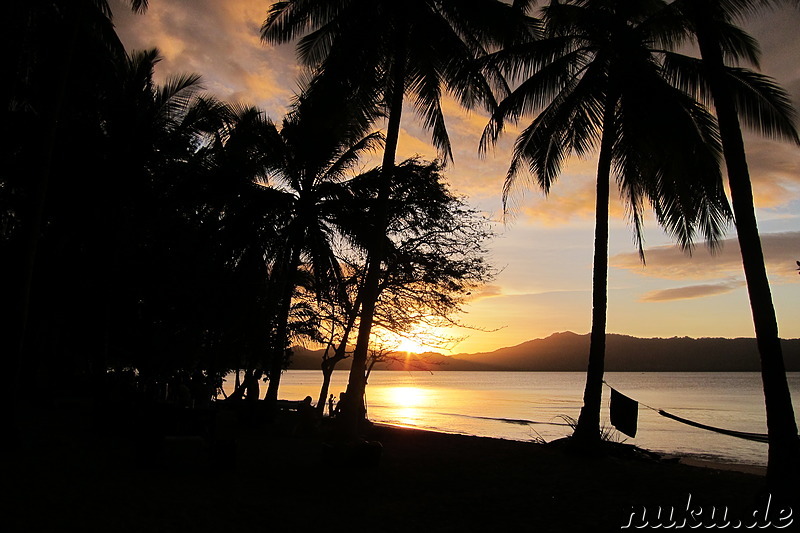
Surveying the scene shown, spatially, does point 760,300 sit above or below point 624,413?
above

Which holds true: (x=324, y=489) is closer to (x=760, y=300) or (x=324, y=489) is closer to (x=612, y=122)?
(x=760, y=300)

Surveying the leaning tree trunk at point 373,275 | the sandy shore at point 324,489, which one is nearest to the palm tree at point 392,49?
the leaning tree trunk at point 373,275

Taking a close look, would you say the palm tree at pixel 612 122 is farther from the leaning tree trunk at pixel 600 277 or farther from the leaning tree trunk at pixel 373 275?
the leaning tree trunk at pixel 373 275

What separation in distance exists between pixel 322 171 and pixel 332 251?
2.76 metres

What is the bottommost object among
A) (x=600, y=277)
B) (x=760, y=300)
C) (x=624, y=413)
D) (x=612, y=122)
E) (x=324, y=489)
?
(x=324, y=489)

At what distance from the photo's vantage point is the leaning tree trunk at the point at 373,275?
36.9ft

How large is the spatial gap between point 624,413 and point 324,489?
7236 mm

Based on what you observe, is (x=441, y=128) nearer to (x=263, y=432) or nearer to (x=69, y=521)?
(x=263, y=432)

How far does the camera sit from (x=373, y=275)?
39.2 feet

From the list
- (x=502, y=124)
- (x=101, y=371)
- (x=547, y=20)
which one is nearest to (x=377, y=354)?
(x=101, y=371)

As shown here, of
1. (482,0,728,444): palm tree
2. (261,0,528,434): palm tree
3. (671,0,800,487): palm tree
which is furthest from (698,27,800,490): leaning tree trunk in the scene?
(261,0,528,434): palm tree

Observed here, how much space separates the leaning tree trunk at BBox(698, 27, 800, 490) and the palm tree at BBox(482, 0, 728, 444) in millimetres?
2618

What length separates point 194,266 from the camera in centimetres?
1783

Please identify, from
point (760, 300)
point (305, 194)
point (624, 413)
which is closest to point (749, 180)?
point (760, 300)
